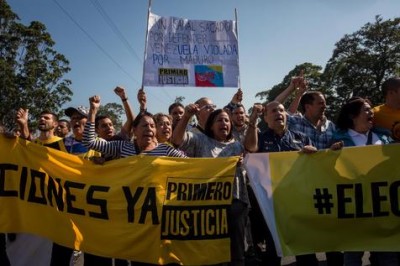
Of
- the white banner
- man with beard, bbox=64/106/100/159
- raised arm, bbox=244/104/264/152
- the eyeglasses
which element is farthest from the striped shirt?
the white banner

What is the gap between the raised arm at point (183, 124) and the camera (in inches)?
144

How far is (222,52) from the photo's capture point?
713 centimetres

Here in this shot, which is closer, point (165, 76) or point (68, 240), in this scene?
point (68, 240)

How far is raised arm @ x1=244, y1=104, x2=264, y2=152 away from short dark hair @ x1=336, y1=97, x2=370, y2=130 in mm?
849

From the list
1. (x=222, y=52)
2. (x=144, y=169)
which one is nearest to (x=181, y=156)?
(x=144, y=169)

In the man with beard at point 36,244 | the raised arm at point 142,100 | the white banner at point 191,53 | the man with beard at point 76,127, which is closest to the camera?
the man with beard at point 36,244

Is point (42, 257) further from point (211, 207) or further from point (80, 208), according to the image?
point (211, 207)

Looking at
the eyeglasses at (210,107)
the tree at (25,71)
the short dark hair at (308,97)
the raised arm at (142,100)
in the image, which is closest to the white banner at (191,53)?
the raised arm at (142,100)

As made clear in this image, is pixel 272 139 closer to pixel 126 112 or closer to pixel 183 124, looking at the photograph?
pixel 183 124

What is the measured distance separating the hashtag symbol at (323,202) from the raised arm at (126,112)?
96.8 inches

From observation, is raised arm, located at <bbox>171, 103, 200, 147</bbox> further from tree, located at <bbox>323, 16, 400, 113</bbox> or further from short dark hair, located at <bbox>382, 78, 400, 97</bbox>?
tree, located at <bbox>323, 16, 400, 113</bbox>

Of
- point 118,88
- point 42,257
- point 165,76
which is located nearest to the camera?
point 42,257

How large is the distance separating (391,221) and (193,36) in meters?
4.76

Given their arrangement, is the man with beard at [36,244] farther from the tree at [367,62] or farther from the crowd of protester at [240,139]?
the tree at [367,62]
